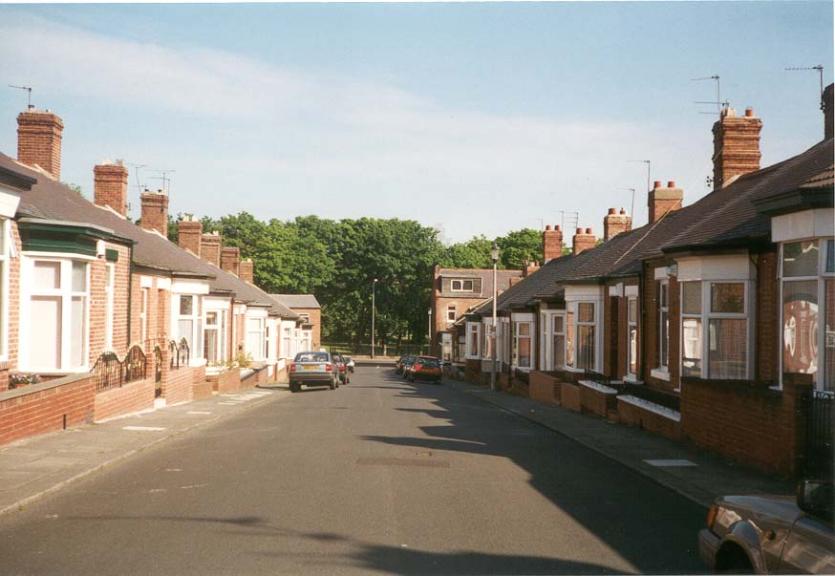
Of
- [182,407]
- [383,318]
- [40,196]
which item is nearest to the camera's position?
[40,196]

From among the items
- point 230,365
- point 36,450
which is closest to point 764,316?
point 36,450

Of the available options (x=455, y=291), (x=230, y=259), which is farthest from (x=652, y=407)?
(x=455, y=291)

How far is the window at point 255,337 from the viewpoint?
149ft

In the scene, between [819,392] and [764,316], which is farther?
[764,316]

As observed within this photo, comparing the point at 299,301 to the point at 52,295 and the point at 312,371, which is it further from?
the point at 52,295

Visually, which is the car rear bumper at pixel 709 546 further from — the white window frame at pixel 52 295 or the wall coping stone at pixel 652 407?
the white window frame at pixel 52 295

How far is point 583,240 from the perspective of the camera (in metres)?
44.2

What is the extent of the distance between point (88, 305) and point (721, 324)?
13.3m

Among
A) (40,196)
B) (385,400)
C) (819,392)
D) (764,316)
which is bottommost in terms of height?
(385,400)

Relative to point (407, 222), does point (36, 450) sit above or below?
below

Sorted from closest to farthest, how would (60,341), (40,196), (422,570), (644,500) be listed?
(422,570) → (644,500) → (60,341) → (40,196)

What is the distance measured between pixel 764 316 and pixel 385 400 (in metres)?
15.2

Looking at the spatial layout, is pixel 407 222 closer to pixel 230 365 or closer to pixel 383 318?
pixel 383 318

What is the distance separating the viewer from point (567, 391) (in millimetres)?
26375
